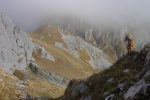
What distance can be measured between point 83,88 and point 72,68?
136581 millimetres

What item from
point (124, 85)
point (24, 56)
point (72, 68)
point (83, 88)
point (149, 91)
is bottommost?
point (72, 68)

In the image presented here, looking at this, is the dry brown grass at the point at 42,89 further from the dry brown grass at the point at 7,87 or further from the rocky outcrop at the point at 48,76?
the rocky outcrop at the point at 48,76

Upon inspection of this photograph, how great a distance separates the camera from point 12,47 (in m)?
146

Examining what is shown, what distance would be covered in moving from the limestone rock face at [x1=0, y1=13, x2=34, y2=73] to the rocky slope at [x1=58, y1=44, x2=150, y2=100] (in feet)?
307

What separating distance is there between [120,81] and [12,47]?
116 meters

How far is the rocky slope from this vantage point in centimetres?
2832

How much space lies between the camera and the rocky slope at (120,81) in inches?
1115

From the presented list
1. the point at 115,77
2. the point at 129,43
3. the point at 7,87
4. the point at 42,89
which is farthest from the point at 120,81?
the point at 42,89

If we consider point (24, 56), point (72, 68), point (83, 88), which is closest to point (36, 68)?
point (24, 56)

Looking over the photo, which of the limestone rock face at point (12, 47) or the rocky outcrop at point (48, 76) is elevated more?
the limestone rock face at point (12, 47)

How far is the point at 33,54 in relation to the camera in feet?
535

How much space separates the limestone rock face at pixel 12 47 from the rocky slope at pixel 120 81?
307ft

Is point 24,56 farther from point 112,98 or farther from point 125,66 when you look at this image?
point 112,98

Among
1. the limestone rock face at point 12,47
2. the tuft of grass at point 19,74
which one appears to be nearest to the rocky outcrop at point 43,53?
the limestone rock face at point 12,47
